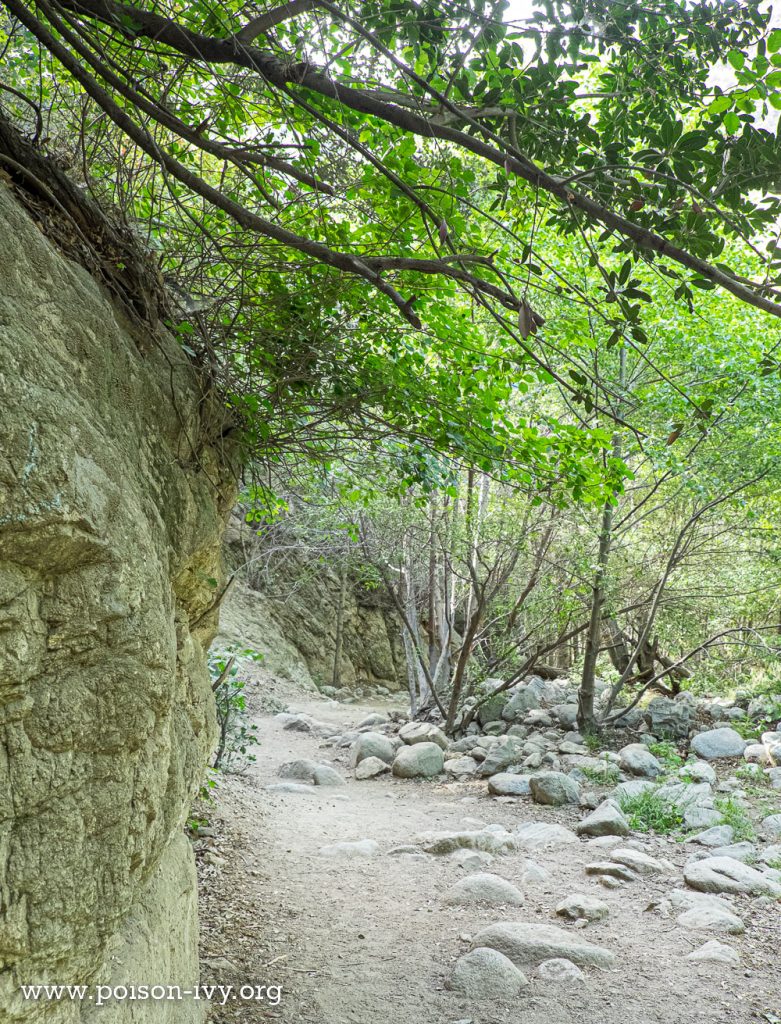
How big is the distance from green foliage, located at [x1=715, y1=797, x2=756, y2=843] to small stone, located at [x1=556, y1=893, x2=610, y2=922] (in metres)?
2.28

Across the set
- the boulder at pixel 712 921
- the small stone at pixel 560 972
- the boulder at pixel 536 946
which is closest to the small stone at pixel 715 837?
the boulder at pixel 712 921

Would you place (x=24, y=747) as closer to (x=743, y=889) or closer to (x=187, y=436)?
(x=187, y=436)

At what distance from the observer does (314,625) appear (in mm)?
19547

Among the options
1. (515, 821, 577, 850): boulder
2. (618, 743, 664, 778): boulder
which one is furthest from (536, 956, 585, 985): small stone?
(618, 743, 664, 778): boulder

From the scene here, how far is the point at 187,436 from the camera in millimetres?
3334

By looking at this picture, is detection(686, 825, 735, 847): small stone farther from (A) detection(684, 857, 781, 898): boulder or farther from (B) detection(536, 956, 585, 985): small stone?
(B) detection(536, 956, 585, 985): small stone

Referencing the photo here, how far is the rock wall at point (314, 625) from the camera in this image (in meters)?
17.8

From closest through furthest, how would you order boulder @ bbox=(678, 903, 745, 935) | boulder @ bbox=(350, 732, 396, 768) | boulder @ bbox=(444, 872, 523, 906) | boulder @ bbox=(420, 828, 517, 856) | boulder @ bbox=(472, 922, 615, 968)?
boulder @ bbox=(472, 922, 615, 968) < boulder @ bbox=(678, 903, 745, 935) < boulder @ bbox=(444, 872, 523, 906) < boulder @ bbox=(420, 828, 517, 856) < boulder @ bbox=(350, 732, 396, 768)

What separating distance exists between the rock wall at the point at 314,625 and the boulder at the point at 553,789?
9875 mm

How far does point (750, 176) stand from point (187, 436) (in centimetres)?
236

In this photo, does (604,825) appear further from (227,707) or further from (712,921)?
(227,707)

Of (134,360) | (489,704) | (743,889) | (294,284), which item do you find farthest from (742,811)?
(134,360)

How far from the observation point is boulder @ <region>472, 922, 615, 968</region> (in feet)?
14.5

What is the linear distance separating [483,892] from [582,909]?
0.69 meters
